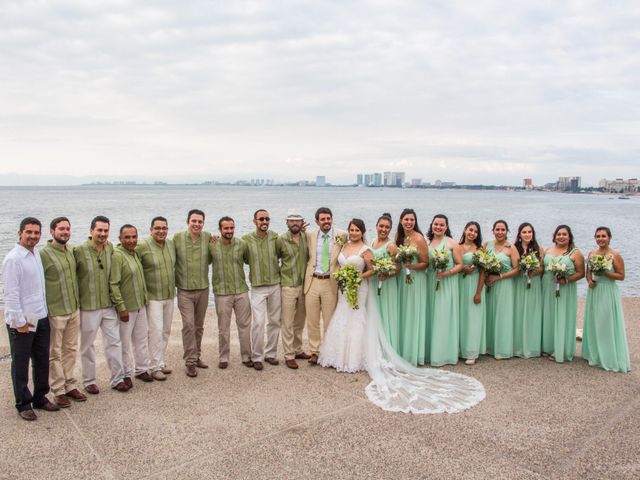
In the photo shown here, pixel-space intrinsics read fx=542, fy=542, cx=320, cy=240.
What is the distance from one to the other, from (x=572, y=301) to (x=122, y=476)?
6.65 meters

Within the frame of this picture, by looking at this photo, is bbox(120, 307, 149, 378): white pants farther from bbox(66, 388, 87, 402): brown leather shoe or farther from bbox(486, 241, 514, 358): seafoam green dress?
bbox(486, 241, 514, 358): seafoam green dress

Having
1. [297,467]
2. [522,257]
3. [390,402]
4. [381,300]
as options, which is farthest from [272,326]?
[522,257]

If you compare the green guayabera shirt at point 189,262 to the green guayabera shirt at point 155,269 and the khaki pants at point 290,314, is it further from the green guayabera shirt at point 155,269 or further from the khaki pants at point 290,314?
the khaki pants at point 290,314

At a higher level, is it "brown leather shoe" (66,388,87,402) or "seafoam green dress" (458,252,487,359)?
"seafoam green dress" (458,252,487,359)

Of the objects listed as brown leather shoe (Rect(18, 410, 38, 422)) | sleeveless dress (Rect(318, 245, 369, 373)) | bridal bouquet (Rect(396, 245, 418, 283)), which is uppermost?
bridal bouquet (Rect(396, 245, 418, 283))

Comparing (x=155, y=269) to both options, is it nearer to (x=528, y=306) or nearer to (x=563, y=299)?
(x=528, y=306)

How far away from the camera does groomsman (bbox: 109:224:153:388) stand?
6.90 metres

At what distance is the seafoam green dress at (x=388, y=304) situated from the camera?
8070 mm

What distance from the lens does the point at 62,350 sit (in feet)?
22.0

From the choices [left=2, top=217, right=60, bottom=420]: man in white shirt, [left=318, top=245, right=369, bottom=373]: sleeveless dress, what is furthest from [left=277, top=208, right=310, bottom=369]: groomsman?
[left=2, top=217, right=60, bottom=420]: man in white shirt

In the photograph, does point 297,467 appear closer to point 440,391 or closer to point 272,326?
point 440,391

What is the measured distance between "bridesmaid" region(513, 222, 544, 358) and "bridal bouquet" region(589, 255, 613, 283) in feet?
2.33

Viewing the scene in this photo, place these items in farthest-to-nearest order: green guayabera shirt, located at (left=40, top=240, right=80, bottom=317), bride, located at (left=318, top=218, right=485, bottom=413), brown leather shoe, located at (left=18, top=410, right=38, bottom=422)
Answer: bride, located at (left=318, top=218, right=485, bottom=413) < green guayabera shirt, located at (left=40, top=240, right=80, bottom=317) < brown leather shoe, located at (left=18, top=410, right=38, bottom=422)

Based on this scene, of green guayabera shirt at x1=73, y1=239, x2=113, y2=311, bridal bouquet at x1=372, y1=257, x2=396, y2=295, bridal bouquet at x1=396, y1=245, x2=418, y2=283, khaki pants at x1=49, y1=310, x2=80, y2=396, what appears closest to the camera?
khaki pants at x1=49, y1=310, x2=80, y2=396
